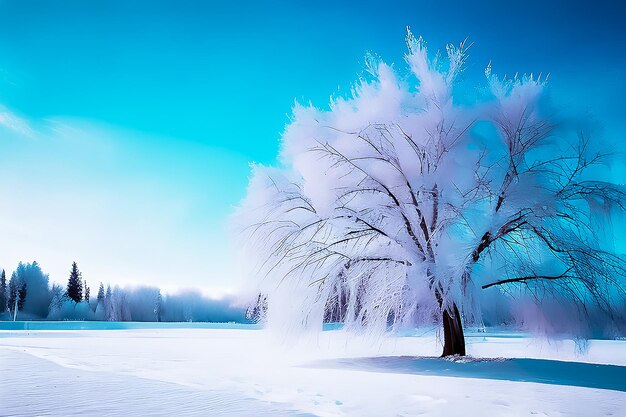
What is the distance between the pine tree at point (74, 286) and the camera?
74750 mm

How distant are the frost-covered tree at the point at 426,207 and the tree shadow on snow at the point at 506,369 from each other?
848 millimetres

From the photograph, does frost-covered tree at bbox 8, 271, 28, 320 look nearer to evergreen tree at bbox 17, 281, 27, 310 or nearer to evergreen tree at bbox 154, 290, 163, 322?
evergreen tree at bbox 17, 281, 27, 310

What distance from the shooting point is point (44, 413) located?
434 cm

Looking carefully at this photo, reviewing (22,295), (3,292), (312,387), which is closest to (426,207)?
(312,387)

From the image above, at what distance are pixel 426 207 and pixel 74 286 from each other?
7790 centimetres

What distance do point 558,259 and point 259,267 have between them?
21.8ft

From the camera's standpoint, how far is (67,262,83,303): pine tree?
74750 millimetres

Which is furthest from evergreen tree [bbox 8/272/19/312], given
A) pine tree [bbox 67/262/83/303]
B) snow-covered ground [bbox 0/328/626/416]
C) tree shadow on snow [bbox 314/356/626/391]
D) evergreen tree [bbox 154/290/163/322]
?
tree shadow on snow [bbox 314/356/626/391]

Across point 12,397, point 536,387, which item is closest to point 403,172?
point 536,387

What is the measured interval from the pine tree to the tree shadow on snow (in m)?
76.1

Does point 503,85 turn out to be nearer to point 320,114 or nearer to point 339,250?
point 320,114

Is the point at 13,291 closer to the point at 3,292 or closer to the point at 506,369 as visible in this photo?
the point at 3,292

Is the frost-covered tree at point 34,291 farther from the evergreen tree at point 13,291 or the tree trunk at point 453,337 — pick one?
the tree trunk at point 453,337

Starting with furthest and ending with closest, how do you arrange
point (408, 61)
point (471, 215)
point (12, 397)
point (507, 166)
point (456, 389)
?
point (408, 61)
point (507, 166)
point (471, 215)
point (456, 389)
point (12, 397)
